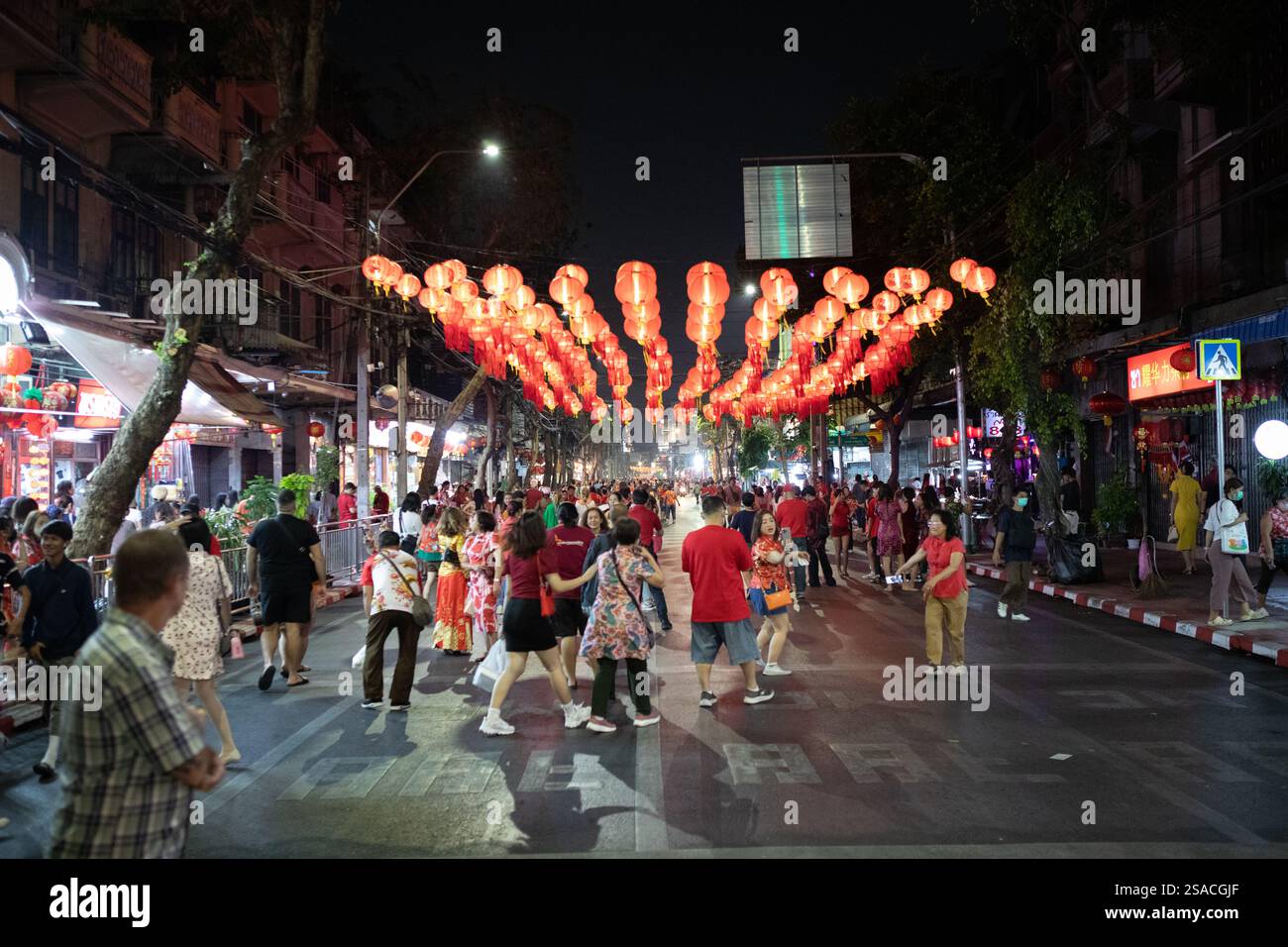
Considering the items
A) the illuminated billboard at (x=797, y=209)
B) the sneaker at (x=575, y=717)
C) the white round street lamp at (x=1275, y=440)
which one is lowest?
the sneaker at (x=575, y=717)

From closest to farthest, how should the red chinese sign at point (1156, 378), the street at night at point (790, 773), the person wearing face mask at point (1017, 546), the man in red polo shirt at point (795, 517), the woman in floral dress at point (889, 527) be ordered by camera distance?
the street at night at point (790, 773), the person wearing face mask at point (1017, 546), the man in red polo shirt at point (795, 517), the woman in floral dress at point (889, 527), the red chinese sign at point (1156, 378)

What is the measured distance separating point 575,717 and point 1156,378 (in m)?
15.8

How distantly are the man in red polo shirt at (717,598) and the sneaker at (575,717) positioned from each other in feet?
3.63

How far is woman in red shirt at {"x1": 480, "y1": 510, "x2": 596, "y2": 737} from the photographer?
7.35 meters

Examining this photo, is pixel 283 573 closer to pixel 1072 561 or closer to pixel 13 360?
pixel 13 360

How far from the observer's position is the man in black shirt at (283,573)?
8820 millimetres

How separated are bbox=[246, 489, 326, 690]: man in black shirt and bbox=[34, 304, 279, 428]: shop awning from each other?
5.13 meters

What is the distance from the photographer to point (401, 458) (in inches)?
864

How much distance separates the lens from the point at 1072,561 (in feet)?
52.3

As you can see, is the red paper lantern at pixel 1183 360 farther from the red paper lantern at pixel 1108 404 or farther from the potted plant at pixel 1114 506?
the potted plant at pixel 1114 506

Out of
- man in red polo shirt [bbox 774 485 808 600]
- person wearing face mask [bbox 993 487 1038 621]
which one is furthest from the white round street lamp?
man in red polo shirt [bbox 774 485 808 600]

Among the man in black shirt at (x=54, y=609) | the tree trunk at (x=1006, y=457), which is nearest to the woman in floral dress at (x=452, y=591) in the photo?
the man in black shirt at (x=54, y=609)
